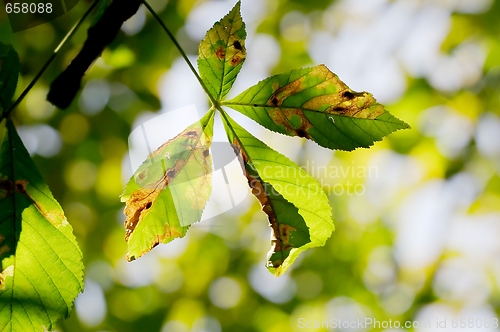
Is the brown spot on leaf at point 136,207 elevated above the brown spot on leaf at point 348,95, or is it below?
below

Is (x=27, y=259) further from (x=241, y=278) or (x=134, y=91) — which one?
(x=241, y=278)

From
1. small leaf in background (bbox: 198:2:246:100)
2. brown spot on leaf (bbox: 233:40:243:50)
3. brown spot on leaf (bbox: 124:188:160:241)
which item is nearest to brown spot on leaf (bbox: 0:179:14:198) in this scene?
brown spot on leaf (bbox: 124:188:160:241)

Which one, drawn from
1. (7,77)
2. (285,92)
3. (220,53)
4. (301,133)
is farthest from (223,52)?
(7,77)

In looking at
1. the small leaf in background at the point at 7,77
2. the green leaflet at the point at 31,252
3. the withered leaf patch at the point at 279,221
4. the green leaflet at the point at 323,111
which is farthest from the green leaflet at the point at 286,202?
the small leaf in background at the point at 7,77

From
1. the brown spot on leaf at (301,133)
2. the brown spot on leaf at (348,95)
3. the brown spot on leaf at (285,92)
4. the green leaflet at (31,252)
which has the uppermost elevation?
the brown spot on leaf at (285,92)

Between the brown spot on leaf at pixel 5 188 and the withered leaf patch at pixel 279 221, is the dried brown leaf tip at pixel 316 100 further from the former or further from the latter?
the brown spot on leaf at pixel 5 188

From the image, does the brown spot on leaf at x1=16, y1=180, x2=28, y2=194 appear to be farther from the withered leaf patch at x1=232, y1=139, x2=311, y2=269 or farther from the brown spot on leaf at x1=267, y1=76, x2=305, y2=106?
the brown spot on leaf at x1=267, y1=76, x2=305, y2=106
